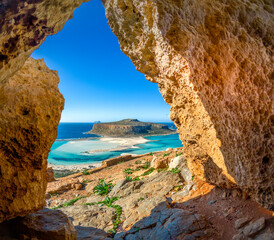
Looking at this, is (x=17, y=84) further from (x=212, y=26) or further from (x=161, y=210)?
(x=161, y=210)

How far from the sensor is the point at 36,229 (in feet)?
10.5

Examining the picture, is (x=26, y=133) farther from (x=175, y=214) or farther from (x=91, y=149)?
(x=91, y=149)

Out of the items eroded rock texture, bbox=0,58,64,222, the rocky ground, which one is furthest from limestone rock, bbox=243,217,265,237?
eroded rock texture, bbox=0,58,64,222

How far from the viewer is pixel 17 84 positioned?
2.90m

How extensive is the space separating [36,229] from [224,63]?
17.2ft

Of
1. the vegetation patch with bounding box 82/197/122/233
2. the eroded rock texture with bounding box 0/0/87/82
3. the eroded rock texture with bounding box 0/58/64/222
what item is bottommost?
the vegetation patch with bounding box 82/197/122/233

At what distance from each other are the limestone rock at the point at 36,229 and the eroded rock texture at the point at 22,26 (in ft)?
9.79

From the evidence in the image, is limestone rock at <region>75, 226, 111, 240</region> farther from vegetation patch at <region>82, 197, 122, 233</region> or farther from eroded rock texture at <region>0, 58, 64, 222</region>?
eroded rock texture at <region>0, 58, 64, 222</region>

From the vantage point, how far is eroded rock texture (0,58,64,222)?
2.64 meters

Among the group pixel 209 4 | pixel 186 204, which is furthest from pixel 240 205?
pixel 209 4

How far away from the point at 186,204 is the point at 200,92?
3.88 meters

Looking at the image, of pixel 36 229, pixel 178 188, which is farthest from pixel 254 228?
pixel 36 229

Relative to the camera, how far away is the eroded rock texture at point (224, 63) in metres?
2.74

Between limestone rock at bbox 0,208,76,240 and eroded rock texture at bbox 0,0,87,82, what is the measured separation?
2.99 metres
